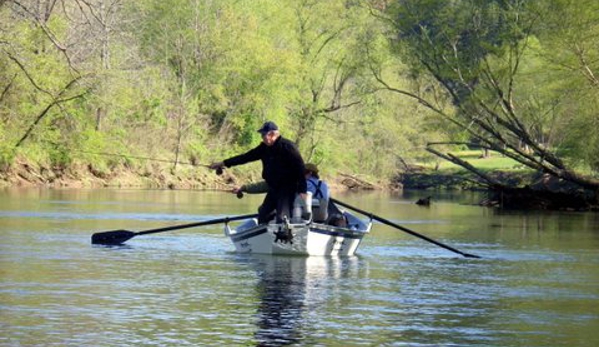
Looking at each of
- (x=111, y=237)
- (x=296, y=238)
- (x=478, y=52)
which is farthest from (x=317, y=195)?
(x=478, y=52)

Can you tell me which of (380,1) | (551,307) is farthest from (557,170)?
(551,307)

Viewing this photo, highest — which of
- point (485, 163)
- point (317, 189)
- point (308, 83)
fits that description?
point (308, 83)

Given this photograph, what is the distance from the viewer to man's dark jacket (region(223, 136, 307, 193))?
82.2ft

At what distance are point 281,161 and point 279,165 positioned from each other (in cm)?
12

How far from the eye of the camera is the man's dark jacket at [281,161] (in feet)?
82.2

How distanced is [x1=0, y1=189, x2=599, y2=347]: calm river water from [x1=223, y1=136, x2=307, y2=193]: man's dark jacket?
5.32 feet

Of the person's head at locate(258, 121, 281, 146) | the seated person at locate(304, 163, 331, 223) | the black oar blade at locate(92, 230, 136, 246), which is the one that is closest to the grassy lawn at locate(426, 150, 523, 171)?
the black oar blade at locate(92, 230, 136, 246)

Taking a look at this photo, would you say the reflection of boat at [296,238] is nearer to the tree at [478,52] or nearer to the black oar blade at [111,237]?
the black oar blade at [111,237]

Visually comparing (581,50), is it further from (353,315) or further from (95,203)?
(353,315)

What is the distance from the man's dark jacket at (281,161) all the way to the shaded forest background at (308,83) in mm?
10747

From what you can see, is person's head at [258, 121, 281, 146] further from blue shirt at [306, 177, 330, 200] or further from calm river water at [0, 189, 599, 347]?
blue shirt at [306, 177, 330, 200]

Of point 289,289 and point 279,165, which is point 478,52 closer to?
point 279,165

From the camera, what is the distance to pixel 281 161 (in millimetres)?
25250

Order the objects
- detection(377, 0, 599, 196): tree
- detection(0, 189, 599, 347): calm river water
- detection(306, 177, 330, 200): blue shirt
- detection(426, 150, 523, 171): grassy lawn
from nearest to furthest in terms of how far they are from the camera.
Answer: detection(0, 189, 599, 347): calm river water → detection(306, 177, 330, 200): blue shirt → detection(377, 0, 599, 196): tree → detection(426, 150, 523, 171): grassy lawn
